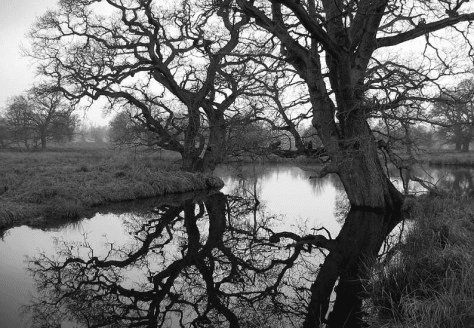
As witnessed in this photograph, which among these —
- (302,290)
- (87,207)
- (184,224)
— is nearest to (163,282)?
(302,290)

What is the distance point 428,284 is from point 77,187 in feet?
36.2

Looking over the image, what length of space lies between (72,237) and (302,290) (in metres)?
5.38

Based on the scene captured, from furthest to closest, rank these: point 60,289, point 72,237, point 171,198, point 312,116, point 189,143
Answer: point 189,143
point 171,198
point 312,116
point 72,237
point 60,289

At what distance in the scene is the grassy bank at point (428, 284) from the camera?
363 centimetres

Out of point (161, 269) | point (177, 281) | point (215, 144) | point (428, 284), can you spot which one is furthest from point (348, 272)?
point (215, 144)

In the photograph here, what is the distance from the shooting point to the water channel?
479 centimetres

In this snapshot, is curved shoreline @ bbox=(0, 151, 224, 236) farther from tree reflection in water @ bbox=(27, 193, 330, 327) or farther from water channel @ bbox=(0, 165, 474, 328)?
tree reflection in water @ bbox=(27, 193, 330, 327)

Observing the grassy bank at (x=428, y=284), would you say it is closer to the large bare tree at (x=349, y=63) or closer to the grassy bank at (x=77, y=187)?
the large bare tree at (x=349, y=63)

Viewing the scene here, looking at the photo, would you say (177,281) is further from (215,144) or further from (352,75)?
(215,144)

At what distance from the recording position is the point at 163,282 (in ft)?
19.3

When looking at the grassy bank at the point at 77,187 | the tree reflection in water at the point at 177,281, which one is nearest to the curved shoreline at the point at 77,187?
the grassy bank at the point at 77,187

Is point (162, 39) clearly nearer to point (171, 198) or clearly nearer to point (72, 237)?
point (171, 198)

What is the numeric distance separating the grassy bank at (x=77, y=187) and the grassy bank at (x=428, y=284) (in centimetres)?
838

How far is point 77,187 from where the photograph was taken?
12586mm
